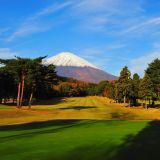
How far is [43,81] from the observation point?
95062 millimetres

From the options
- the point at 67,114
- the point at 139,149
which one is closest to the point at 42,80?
the point at 67,114

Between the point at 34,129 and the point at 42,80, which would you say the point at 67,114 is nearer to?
the point at 42,80

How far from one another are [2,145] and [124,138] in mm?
8394

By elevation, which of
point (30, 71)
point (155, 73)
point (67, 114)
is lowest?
point (67, 114)

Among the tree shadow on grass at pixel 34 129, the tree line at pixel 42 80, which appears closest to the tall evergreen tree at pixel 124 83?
the tree line at pixel 42 80

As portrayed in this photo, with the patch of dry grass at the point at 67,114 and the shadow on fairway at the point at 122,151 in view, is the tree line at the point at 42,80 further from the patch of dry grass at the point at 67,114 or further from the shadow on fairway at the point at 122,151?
Answer: the shadow on fairway at the point at 122,151

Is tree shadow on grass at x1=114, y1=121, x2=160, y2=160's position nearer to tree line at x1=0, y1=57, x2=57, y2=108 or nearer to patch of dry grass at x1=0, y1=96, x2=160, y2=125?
patch of dry grass at x1=0, y1=96, x2=160, y2=125

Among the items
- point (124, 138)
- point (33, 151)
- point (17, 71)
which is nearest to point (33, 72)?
point (17, 71)

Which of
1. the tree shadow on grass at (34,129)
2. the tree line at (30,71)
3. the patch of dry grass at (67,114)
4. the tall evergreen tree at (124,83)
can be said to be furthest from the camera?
the tall evergreen tree at (124,83)

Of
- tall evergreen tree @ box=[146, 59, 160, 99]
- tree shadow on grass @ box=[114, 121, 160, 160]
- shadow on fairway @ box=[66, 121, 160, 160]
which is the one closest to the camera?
shadow on fairway @ box=[66, 121, 160, 160]

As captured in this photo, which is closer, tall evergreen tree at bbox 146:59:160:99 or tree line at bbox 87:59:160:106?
tree line at bbox 87:59:160:106

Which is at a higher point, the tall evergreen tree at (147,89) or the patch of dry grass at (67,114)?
the tall evergreen tree at (147,89)

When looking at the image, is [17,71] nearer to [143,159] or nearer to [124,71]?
[124,71]

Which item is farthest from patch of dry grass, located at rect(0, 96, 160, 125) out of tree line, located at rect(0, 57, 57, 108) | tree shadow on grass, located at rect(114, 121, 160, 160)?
tree shadow on grass, located at rect(114, 121, 160, 160)
